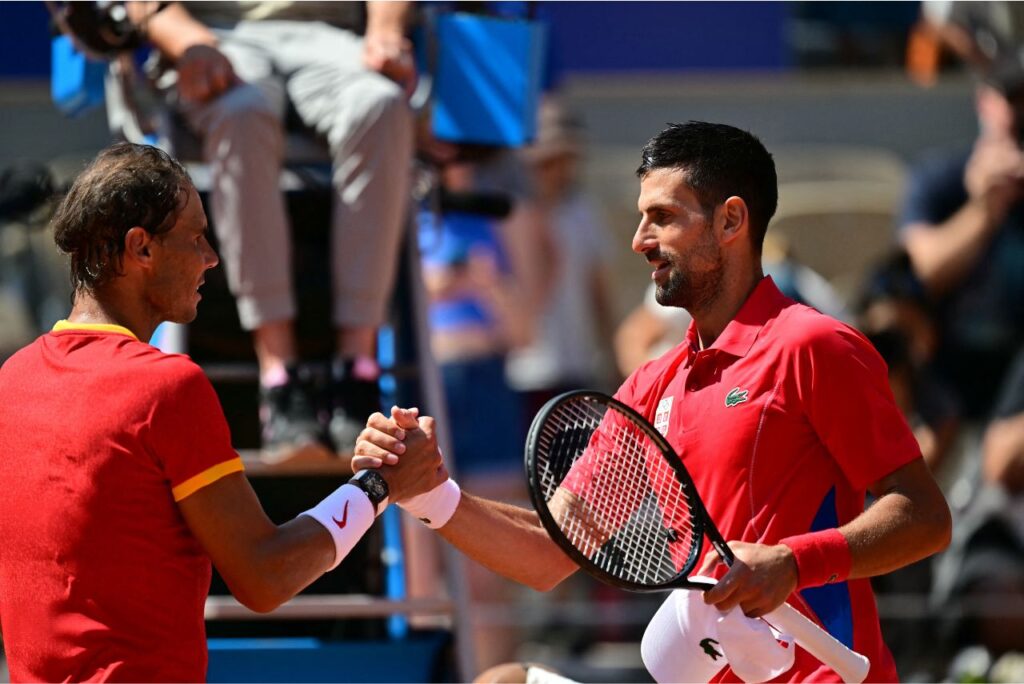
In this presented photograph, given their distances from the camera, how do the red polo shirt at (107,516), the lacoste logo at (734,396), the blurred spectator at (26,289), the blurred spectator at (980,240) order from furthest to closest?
the blurred spectator at (26,289) → the blurred spectator at (980,240) → the lacoste logo at (734,396) → the red polo shirt at (107,516)

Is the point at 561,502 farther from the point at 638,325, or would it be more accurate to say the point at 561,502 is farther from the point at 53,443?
the point at 638,325

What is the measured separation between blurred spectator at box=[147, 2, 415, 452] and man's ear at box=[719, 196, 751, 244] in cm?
155

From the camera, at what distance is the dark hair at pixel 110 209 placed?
9.64 feet

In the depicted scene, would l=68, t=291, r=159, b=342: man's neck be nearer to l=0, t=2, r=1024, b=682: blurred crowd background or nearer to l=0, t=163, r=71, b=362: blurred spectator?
l=0, t=2, r=1024, b=682: blurred crowd background

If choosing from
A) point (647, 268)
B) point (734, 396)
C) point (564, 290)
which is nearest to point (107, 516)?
point (734, 396)

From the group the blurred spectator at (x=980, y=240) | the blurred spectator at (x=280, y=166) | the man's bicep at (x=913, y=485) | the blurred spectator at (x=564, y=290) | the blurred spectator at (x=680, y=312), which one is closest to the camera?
the man's bicep at (x=913, y=485)

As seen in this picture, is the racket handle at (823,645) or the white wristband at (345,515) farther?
the white wristband at (345,515)

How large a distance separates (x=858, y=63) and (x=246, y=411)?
211 inches

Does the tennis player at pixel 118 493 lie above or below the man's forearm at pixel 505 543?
above

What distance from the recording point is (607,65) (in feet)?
28.3

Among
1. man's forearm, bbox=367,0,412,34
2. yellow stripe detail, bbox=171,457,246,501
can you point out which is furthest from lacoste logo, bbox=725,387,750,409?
man's forearm, bbox=367,0,412,34

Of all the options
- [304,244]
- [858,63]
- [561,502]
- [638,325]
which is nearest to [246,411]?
[304,244]

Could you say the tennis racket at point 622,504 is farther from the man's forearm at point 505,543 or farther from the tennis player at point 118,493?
the tennis player at point 118,493

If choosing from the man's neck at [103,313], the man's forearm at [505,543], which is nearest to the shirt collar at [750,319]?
the man's forearm at [505,543]
